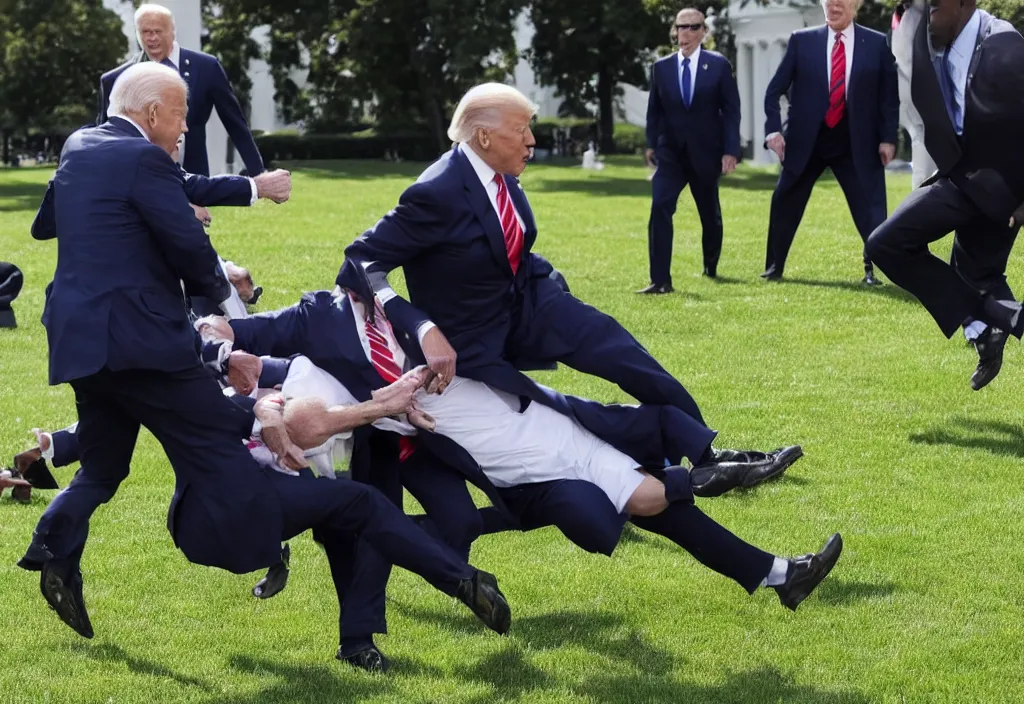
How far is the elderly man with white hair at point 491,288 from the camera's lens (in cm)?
596

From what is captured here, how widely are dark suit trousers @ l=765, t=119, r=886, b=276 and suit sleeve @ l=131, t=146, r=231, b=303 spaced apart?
30.8 feet

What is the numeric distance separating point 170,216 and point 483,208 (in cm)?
122

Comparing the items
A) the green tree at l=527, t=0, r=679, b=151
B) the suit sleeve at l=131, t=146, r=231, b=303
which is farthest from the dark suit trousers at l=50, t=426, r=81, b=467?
the green tree at l=527, t=0, r=679, b=151

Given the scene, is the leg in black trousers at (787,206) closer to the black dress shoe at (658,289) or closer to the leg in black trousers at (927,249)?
the black dress shoe at (658,289)

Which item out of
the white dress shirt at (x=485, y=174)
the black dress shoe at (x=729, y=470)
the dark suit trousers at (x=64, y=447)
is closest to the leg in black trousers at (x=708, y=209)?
the black dress shoe at (x=729, y=470)

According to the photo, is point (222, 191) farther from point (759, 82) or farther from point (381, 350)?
point (759, 82)

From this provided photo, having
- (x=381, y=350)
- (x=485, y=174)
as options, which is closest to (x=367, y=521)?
(x=381, y=350)

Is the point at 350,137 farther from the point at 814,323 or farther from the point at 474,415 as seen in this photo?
the point at 474,415

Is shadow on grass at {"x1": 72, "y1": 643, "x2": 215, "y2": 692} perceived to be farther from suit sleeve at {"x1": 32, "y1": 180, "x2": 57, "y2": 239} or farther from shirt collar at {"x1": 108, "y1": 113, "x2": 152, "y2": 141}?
shirt collar at {"x1": 108, "y1": 113, "x2": 152, "y2": 141}

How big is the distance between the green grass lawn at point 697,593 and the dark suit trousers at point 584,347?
795mm

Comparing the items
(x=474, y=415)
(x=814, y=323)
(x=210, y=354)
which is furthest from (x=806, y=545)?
(x=814, y=323)

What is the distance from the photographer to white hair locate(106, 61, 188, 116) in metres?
5.50

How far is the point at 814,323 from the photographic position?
1266cm

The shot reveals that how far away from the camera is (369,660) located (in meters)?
5.64
